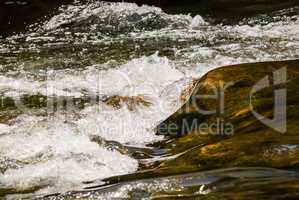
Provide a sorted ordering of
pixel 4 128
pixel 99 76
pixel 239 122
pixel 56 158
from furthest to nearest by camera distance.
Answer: pixel 99 76 → pixel 4 128 → pixel 239 122 → pixel 56 158

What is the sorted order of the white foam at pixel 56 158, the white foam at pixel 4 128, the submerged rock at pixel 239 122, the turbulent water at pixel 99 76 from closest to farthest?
the submerged rock at pixel 239 122 → the white foam at pixel 56 158 → the turbulent water at pixel 99 76 → the white foam at pixel 4 128

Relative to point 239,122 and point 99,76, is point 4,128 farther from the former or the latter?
point 99,76

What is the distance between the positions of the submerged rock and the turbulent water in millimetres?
445

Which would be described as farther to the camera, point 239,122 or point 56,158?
point 239,122

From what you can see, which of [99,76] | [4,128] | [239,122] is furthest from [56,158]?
[99,76]

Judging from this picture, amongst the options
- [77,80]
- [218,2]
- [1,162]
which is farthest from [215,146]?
[218,2]

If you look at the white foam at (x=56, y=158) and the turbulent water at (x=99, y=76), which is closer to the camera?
the white foam at (x=56, y=158)

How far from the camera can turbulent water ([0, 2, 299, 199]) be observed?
3.93 meters

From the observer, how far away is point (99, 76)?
7078 mm

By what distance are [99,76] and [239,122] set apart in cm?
337

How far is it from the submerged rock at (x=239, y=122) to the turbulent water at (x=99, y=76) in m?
0.44

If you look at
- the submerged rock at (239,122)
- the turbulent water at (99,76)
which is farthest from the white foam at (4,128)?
the submerged rock at (239,122)

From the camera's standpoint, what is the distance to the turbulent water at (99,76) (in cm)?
393

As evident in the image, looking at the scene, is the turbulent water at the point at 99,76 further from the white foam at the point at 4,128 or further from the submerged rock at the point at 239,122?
the submerged rock at the point at 239,122
